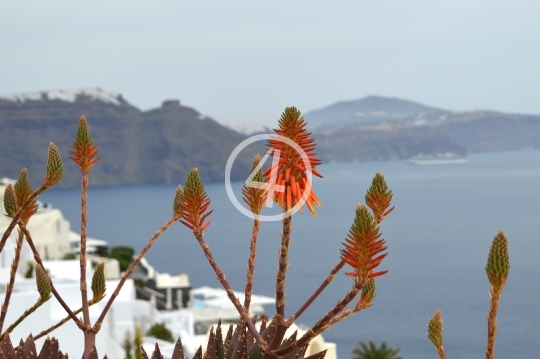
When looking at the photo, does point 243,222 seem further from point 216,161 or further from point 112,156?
point 216,161

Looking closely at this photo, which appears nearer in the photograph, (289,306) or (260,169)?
(260,169)

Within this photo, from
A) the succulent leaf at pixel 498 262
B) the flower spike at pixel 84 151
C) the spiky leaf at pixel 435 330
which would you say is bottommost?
the spiky leaf at pixel 435 330

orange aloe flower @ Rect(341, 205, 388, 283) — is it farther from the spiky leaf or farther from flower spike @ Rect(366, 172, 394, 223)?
the spiky leaf

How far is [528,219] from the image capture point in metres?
108

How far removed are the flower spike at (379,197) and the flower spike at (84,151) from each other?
2.70 feet

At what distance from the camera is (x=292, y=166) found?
1.60 metres

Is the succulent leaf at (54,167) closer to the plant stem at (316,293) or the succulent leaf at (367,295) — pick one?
the plant stem at (316,293)

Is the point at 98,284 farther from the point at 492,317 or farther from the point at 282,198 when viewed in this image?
the point at 492,317

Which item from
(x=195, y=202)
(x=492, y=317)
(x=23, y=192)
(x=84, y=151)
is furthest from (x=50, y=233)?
(x=492, y=317)

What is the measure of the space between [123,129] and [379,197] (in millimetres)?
143781

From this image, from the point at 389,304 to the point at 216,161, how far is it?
111 feet

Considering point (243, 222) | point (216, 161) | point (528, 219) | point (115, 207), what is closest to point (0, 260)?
point (216, 161)

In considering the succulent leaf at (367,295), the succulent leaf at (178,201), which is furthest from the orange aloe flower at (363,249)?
the succulent leaf at (178,201)

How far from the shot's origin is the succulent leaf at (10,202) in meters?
2.13
